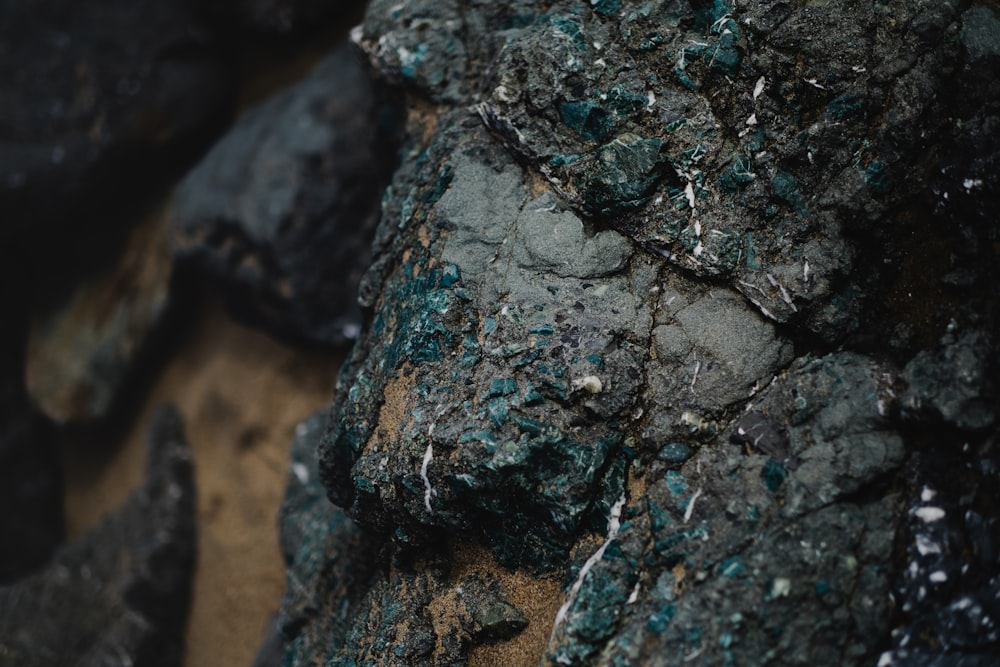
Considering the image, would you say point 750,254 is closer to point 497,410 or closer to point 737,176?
point 737,176

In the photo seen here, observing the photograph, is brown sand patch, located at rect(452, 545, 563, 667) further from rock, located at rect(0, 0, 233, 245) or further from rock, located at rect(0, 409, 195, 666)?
rock, located at rect(0, 0, 233, 245)

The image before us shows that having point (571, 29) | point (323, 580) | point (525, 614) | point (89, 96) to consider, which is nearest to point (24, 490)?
point (89, 96)

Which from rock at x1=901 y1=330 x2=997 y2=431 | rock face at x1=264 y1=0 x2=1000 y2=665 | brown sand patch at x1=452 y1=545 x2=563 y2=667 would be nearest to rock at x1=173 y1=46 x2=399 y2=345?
rock face at x1=264 y1=0 x2=1000 y2=665

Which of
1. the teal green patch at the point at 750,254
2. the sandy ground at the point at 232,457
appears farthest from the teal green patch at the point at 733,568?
the sandy ground at the point at 232,457

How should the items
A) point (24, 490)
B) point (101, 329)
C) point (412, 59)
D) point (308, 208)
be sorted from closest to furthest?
point (412, 59), point (308, 208), point (101, 329), point (24, 490)

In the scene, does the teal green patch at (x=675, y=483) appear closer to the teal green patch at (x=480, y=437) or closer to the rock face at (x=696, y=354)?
the rock face at (x=696, y=354)

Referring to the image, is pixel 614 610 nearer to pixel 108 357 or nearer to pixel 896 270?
pixel 896 270
